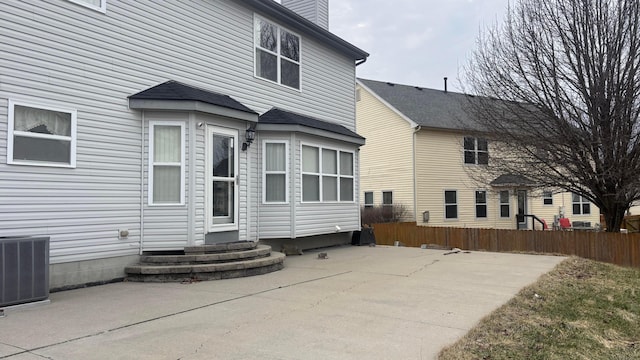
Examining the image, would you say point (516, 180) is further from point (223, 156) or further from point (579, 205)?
point (579, 205)

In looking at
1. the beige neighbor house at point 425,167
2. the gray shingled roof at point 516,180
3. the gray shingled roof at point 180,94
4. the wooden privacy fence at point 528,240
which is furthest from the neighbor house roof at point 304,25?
the beige neighbor house at point 425,167

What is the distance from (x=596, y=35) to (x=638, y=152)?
3.42 m

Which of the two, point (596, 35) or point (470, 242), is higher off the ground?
point (596, 35)

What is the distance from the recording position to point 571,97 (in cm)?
1313

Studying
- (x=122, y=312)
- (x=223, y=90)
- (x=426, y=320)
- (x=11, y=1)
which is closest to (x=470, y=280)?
(x=426, y=320)

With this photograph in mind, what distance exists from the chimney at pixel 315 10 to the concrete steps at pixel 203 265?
8.39 metres

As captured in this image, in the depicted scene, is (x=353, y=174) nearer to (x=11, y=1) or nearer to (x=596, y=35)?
(x=596, y=35)

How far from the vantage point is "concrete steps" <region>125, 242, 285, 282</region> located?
7781mm

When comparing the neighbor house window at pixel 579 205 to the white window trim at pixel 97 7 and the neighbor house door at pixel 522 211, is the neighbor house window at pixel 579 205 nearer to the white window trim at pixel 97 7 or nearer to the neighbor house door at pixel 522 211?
the neighbor house door at pixel 522 211

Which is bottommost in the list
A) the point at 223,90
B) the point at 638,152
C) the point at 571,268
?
the point at 571,268

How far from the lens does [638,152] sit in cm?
1229

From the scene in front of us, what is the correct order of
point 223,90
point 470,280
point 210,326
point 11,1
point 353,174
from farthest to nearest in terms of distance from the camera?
point 353,174
point 223,90
point 470,280
point 11,1
point 210,326

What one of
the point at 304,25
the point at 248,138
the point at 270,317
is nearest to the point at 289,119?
the point at 248,138

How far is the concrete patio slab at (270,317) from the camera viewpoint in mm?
4285
